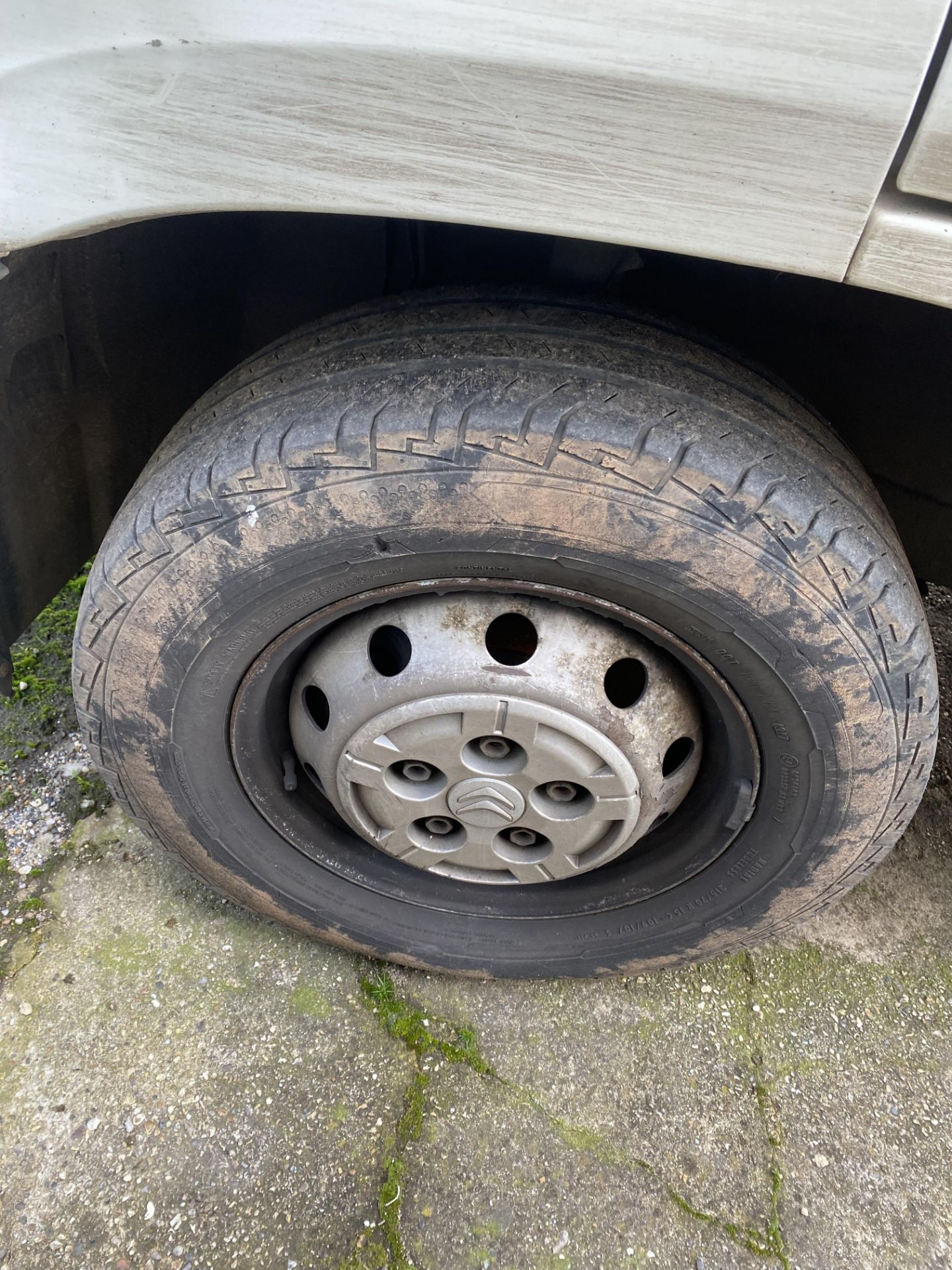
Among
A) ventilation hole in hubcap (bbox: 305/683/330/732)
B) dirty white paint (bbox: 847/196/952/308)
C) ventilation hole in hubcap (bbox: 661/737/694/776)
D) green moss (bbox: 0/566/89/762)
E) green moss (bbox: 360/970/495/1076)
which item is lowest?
green moss (bbox: 360/970/495/1076)

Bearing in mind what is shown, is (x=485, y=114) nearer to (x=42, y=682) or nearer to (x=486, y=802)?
(x=486, y=802)

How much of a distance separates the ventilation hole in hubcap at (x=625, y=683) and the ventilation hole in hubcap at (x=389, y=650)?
1.24 ft

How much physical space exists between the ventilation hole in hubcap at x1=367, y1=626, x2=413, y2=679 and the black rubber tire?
205mm

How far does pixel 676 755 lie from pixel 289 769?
2.49 feet

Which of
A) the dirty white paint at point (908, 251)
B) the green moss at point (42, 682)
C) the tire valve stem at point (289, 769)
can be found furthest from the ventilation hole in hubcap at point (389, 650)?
the green moss at point (42, 682)

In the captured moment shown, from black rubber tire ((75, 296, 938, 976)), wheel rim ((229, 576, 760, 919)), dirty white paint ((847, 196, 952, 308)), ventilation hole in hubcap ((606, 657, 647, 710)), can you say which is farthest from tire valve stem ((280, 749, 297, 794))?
dirty white paint ((847, 196, 952, 308))

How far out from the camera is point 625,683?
1554 millimetres

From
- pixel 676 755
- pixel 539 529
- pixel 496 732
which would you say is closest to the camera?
pixel 539 529

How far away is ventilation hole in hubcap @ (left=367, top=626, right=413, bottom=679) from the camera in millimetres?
1494

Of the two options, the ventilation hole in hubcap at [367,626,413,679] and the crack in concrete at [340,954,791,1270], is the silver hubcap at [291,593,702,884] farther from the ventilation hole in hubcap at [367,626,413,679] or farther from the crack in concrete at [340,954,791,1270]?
the crack in concrete at [340,954,791,1270]

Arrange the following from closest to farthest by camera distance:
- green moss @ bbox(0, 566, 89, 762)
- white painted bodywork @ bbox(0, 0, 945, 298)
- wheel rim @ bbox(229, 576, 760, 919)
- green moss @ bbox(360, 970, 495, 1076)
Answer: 1. white painted bodywork @ bbox(0, 0, 945, 298)
2. wheel rim @ bbox(229, 576, 760, 919)
3. green moss @ bbox(360, 970, 495, 1076)
4. green moss @ bbox(0, 566, 89, 762)

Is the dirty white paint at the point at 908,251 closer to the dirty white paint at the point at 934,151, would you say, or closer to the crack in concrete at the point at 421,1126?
the dirty white paint at the point at 934,151

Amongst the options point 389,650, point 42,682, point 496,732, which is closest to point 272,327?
point 389,650

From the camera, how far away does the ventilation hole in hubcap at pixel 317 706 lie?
5.31 feet
